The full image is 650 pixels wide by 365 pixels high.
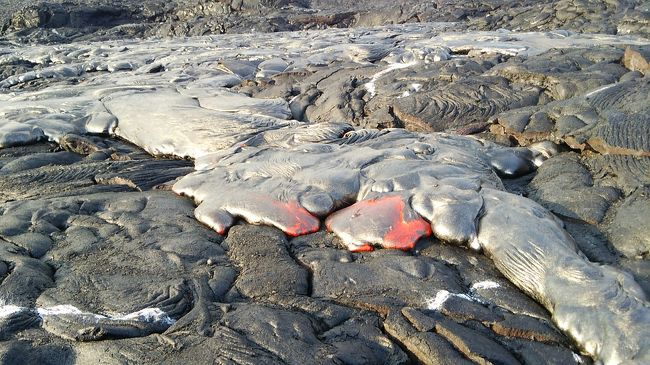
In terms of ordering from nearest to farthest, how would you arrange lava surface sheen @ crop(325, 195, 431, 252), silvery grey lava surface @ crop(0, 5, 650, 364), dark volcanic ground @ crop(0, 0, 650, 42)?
silvery grey lava surface @ crop(0, 5, 650, 364), lava surface sheen @ crop(325, 195, 431, 252), dark volcanic ground @ crop(0, 0, 650, 42)

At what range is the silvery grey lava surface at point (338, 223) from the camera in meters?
2.86

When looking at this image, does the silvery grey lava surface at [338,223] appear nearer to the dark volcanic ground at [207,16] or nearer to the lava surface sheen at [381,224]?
the lava surface sheen at [381,224]

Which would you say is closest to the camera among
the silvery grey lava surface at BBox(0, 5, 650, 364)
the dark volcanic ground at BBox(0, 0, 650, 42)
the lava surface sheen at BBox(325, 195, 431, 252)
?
the silvery grey lava surface at BBox(0, 5, 650, 364)

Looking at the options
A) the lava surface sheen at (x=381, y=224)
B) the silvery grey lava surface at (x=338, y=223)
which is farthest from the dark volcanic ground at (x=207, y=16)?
the lava surface sheen at (x=381, y=224)

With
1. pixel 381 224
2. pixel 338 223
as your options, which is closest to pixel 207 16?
pixel 338 223

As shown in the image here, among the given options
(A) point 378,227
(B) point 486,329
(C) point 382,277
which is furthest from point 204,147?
(B) point 486,329

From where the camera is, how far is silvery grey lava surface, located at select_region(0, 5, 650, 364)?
286cm

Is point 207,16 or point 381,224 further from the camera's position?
point 207,16

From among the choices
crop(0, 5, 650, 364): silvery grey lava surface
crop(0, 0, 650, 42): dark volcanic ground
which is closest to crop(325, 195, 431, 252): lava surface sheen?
crop(0, 5, 650, 364): silvery grey lava surface

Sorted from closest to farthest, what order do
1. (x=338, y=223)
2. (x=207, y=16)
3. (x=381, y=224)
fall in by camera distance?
1. (x=381, y=224)
2. (x=338, y=223)
3. (x=207, y=16)

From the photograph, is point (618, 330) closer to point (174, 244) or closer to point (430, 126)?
point (174, 244)

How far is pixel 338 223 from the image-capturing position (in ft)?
13.0

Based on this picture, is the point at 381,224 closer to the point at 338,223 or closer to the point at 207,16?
the point at 338,223

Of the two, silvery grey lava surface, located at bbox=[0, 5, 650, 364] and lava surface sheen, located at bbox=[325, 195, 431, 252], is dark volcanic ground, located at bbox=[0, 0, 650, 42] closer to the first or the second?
silvery grey lava surface, located at bbox=[0, 5, 650, 364]
